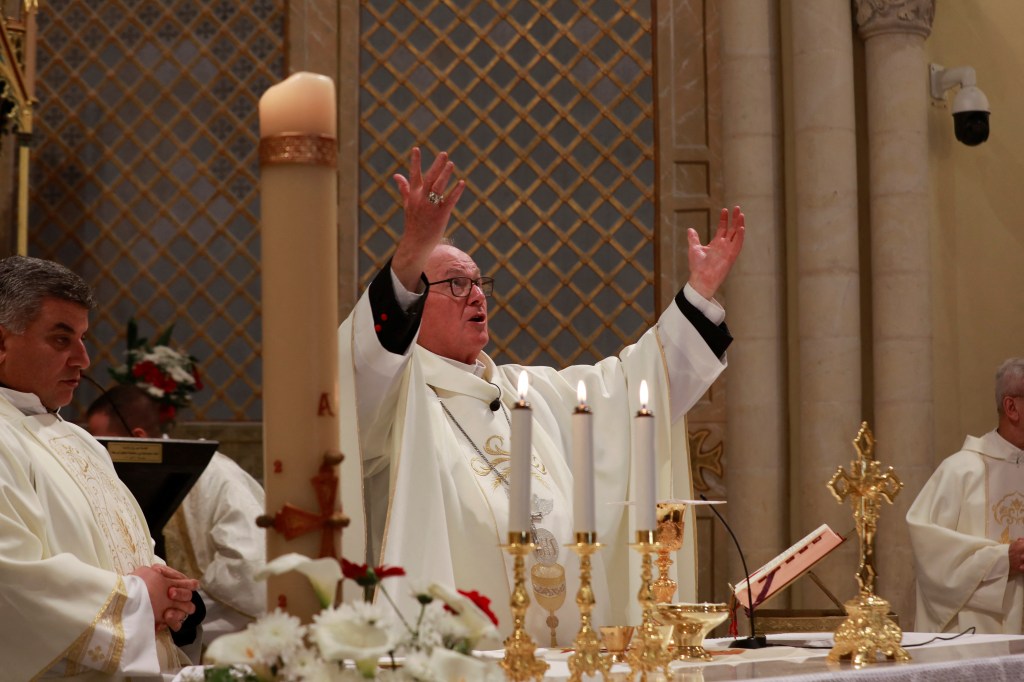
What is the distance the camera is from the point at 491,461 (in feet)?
12.6

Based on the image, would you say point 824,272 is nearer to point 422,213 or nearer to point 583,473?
point 422,213

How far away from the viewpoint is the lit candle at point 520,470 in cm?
194

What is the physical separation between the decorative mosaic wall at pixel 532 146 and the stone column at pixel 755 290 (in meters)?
0.52

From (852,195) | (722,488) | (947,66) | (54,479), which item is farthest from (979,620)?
(54,479)

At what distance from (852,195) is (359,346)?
431cm

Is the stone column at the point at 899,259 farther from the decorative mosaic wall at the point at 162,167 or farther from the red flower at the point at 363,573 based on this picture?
the red flower at the point at 363,573

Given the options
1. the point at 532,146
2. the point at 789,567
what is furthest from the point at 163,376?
the point at 789,567

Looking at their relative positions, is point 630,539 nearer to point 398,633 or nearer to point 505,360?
point 398,633

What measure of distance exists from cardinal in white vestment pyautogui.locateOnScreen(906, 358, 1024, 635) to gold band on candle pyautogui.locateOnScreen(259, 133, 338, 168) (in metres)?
4.71

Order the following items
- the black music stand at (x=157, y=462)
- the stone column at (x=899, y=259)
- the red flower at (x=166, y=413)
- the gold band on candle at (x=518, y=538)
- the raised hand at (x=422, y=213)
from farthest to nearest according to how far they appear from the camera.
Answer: the stone column at (x=899, y=259), the red flower at (x=166, y=413), the black music stand at (x=157, y=462), the raised hand at (x=422, y=213), the gold band on candle at (x=518, y=538)

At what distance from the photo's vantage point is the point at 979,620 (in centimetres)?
578

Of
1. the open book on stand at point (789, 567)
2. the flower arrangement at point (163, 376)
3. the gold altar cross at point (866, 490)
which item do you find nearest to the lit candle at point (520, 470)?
the gold altar cross at point (866, 490)

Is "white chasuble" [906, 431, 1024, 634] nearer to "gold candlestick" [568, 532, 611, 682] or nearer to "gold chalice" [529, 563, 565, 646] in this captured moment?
"gold chalice" [529, 563, 565, 646]

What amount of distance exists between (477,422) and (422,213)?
3.39 ft
